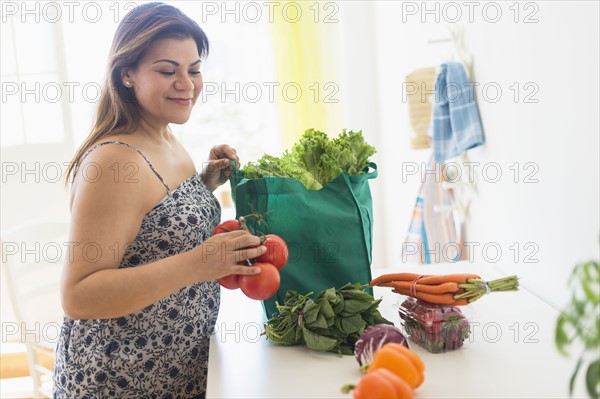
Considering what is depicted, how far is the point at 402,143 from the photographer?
9.33 ft

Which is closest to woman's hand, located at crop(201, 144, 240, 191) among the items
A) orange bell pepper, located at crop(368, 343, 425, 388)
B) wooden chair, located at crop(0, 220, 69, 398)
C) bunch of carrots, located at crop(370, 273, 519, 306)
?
bunch of carrots, located at crop(370, 273, 519, 306)

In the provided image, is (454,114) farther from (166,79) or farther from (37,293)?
(37,293)

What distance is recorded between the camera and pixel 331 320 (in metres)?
1.18

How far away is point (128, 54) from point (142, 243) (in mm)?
388

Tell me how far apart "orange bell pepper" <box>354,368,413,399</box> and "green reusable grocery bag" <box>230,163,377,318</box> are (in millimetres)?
479

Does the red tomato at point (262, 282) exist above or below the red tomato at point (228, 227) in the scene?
below

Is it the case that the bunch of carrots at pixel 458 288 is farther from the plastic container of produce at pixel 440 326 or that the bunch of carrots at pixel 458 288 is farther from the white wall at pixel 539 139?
the white wall at pixel 539 139

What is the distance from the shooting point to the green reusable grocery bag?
1.29 meters

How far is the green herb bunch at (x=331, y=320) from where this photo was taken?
1.17 metres

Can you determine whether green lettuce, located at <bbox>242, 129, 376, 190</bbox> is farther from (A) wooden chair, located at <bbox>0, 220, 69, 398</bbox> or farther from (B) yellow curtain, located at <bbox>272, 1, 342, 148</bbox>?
(B) yellow curtain, located at <bbox>272, 1, 342, 148</bbox>

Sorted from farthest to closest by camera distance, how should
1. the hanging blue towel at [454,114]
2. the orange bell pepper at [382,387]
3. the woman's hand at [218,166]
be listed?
the hanging blue towel at [454,114] < the woman's hand at [218,166] < the orange bell pepper at [382,387]

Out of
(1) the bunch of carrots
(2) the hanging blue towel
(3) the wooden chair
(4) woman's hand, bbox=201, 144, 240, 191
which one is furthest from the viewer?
(3) the wooden chair

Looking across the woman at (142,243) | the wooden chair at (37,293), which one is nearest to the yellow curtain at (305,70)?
the wooden chair at (37,293)

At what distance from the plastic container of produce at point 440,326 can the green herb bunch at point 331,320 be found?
8 cm
